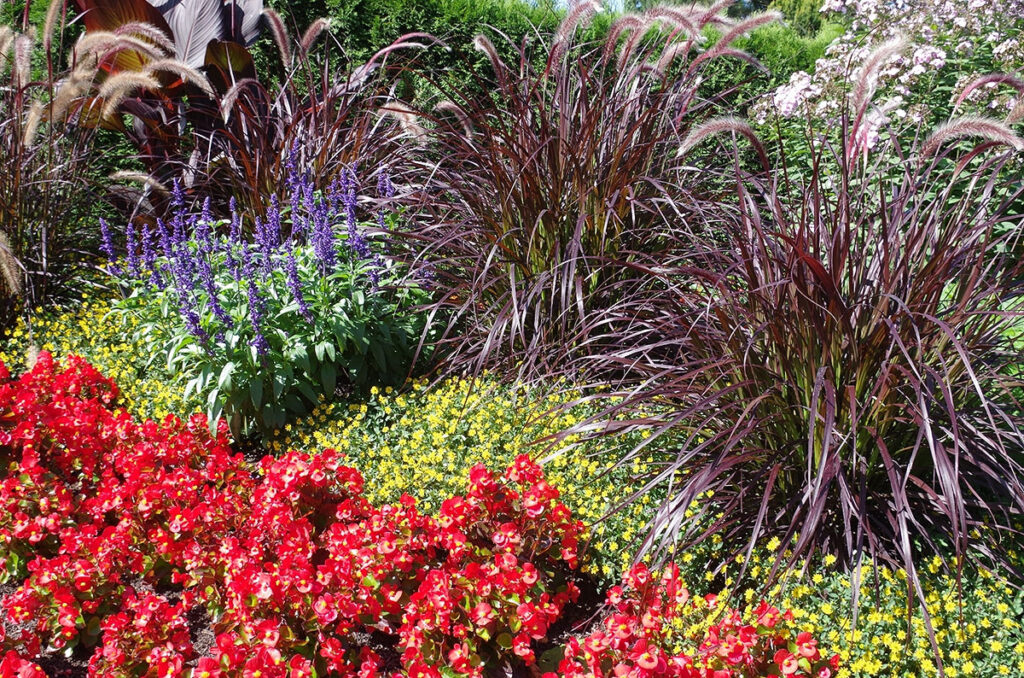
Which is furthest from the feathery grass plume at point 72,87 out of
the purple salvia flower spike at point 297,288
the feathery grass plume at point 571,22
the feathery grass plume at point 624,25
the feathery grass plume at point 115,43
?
the feathery grass plume at point 624,25

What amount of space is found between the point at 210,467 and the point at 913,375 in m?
2.39

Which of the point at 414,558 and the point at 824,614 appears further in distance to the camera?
the point at 414,558

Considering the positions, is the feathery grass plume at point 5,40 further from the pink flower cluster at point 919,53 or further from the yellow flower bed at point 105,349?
the pink flower cluster at point 919,53

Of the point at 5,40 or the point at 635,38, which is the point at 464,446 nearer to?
the point at 635,38

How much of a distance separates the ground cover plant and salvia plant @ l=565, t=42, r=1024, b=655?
0.32 metres

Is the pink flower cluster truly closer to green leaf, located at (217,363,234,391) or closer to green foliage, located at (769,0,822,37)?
green leaf, located at (217,363,234,391)

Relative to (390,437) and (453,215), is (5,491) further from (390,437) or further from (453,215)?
(453,215)

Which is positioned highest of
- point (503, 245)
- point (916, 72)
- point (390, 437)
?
point (916, 72)

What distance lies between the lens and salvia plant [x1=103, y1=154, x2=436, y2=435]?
146 inches

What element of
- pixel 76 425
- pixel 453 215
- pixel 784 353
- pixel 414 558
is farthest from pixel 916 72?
pixel 76 425

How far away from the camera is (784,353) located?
268 cm

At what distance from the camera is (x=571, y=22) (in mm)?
4074

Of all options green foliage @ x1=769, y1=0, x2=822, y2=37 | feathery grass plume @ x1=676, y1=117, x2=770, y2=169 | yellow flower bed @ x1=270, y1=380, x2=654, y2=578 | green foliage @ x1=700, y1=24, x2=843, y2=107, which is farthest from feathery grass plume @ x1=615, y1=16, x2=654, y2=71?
→ green foliage @ x1=769, y1=0, x2=822, y2=37

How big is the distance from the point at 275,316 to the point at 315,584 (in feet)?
5.33
